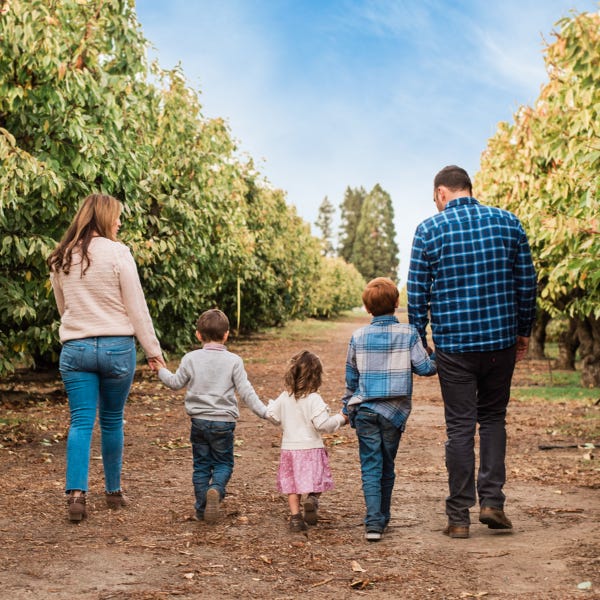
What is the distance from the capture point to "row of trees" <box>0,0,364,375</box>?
910cm

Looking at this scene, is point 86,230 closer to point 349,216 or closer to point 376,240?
point 376,240

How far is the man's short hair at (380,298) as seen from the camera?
576 centimetres

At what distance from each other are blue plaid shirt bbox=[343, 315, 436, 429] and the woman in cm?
140

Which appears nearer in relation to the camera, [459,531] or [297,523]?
[459,531]

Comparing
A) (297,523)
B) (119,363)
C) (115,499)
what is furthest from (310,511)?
(119,363)

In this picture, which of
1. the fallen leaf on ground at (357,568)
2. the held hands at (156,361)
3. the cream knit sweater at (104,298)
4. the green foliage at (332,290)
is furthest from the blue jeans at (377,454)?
the green foliage at (332,290)

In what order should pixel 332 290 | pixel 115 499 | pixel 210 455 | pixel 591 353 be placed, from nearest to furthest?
pixel 210 455 → pixel 115 499 → pixel 591 353 → pixel 332 290

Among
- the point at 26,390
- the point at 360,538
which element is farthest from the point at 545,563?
the point at 26,390

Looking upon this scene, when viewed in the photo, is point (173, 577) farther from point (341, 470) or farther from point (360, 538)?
point (341, 470)

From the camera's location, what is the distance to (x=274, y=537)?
5590 mm

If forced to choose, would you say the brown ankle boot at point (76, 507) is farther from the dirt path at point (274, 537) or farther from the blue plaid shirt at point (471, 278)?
the blue plaid shirt at point (471, 278)

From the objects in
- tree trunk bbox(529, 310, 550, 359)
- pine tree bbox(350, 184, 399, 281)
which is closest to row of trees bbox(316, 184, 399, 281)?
pine tree bbox(350, 184, 399, 281)

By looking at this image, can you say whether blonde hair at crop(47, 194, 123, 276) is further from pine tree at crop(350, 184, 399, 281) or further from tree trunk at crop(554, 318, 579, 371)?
pine tree at crop(350, 184, 399, 281)

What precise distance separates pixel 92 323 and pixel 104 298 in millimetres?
186
